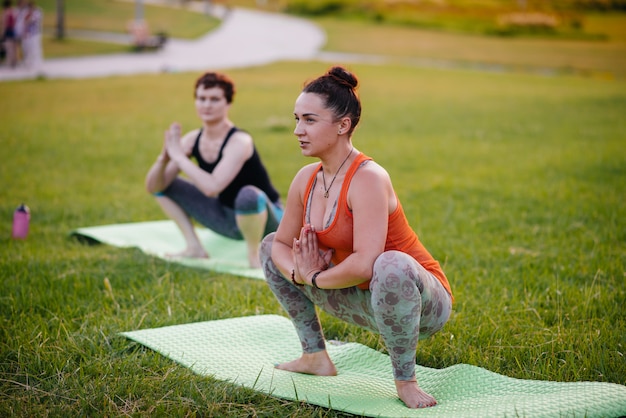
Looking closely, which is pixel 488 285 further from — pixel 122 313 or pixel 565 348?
pixel 122 313

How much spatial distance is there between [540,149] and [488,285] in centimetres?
614

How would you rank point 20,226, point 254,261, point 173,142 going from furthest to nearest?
point 20,226, point 254,261, point 173,142

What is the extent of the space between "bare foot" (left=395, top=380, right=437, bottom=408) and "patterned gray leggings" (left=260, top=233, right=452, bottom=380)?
27mm

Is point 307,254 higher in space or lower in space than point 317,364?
higher

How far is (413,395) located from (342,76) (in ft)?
4.24

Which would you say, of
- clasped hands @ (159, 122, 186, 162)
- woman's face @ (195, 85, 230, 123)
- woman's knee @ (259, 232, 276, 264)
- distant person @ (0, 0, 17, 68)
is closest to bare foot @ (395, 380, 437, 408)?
woman's knee @ (259, 232, 276, 264)

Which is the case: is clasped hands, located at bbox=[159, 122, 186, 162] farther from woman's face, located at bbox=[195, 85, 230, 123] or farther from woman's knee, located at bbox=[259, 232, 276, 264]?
woman's knee, located at bbox=[259, 232, 276, 264]

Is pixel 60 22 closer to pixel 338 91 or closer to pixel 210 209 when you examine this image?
pixel 210 209

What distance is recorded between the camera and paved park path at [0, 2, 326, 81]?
20.4m

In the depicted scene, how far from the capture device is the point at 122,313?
418cm

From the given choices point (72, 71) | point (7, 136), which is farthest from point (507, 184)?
point (72, 71)

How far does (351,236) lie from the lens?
3.06 meters

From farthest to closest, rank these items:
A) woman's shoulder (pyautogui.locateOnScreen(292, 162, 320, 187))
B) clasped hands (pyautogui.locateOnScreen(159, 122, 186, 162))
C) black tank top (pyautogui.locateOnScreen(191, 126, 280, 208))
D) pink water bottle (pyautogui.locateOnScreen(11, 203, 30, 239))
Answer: pink water bottle (pyautogui.locateOnScreen(11, 203, 30, 239)) → black tank top (pyautogui.locateOnScreen(191, 126, 280, 208)) → clasped hands (pyautogui.locateOnScreen(159, 122, 186, 162)) → woman's shoulder (pyautogui.locateOnScreen(292, 162, 320, 187))

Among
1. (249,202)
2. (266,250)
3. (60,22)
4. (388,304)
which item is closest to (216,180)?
(249,202)
